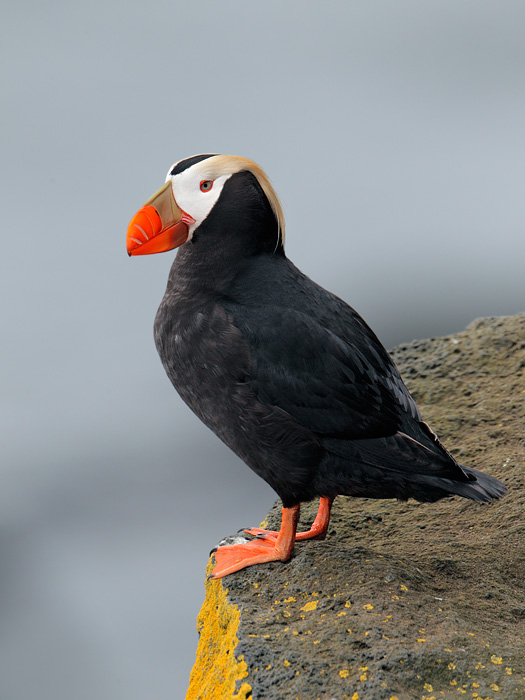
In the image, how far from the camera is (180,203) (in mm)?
2904

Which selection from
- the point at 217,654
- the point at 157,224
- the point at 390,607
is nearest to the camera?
the point at 390,607

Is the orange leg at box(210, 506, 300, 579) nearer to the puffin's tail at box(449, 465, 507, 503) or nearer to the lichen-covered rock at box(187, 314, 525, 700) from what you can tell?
the lichen-covered rock at box(187, 314, 525, 700)

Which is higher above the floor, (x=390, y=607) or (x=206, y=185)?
(x=206, y=185)

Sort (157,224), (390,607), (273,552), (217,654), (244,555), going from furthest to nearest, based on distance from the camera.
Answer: (244,555) < (273,552) < (157,224) < (217,654) < (390,607)

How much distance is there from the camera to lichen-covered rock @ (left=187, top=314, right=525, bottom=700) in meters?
2.34

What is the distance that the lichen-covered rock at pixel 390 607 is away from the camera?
234 centimetres

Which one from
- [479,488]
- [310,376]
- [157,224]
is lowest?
[479,488]

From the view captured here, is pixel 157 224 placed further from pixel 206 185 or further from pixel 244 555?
pixel 244 555

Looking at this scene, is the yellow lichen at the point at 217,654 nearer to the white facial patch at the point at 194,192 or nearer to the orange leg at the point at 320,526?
the orange leg at the point at 320,526

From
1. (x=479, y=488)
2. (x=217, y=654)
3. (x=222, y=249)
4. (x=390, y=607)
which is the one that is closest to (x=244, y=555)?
(x=217, y=654)

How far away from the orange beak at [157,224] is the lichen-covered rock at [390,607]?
3.92 ft

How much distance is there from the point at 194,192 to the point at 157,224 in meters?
0.17

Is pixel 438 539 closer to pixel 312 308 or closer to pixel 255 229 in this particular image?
pixel 312 308

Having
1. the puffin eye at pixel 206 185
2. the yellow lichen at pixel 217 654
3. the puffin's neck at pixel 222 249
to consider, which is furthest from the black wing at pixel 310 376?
the yellow lichen at pixel 217 654
